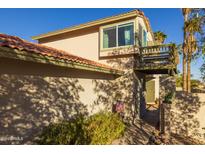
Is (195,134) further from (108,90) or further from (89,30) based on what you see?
(89,30)

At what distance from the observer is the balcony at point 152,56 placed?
10.2 meters

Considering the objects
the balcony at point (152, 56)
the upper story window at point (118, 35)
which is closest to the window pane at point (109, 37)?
the upper story window at point (118, 35)

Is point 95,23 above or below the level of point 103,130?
above

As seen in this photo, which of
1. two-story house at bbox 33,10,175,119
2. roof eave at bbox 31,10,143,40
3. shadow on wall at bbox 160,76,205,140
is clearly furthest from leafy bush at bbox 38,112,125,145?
roof eave at bbox 31,10,143,40

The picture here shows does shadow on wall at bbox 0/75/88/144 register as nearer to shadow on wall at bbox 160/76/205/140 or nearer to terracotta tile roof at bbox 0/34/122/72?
terracotta tile roof at bbox 0/34/122/72

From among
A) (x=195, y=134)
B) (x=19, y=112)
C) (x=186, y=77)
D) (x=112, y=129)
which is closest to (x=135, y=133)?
(x=112, y=129)

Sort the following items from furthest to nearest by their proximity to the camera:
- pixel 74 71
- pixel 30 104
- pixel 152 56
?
1. pixel 152 56
2. pixel 74 71
3. pixel 30 104

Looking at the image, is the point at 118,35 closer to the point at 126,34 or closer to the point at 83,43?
the point at 126,34

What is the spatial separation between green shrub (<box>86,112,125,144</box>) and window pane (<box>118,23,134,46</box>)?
17.9 ft

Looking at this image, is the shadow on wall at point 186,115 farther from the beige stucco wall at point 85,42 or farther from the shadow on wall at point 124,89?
the beige stucco wall at point 85,42

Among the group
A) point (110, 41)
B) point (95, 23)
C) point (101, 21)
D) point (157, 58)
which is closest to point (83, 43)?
point (95, 23)

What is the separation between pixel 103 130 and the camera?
7.02 m

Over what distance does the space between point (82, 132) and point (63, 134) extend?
0.84 metres

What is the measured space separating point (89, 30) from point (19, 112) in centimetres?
920
